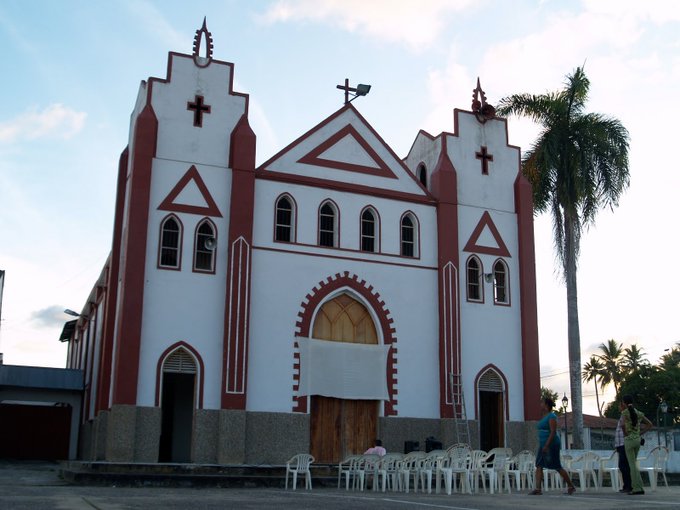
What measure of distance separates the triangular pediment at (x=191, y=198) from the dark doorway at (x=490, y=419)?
33.7 feet

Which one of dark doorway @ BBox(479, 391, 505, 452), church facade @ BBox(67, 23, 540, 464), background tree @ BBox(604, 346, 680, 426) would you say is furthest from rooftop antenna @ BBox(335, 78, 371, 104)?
background tree @ BBox(604, 346, 680, 426)

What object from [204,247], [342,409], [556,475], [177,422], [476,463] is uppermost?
[204,247]

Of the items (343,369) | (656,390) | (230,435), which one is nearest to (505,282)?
(343,369)

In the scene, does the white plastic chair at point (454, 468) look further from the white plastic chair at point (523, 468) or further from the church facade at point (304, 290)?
the church facade at point (304, 290)

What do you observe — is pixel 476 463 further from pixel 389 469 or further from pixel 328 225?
pixel 328 225

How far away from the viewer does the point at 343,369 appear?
24.1 meters

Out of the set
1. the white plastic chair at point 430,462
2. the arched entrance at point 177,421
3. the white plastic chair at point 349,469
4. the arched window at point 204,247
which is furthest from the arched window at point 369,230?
the white plastic chair at point 430,462

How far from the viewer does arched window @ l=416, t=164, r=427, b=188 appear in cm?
2792

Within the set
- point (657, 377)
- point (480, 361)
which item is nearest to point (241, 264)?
point (480, 361)

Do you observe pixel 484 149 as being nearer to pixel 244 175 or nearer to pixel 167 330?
pixel 244 175

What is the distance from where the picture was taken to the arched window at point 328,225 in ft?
81.8

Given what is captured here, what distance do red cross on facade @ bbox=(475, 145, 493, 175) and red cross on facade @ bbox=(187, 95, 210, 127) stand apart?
30.3 feet

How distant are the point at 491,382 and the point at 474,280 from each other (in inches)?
128

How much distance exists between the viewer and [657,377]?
57.5 m
